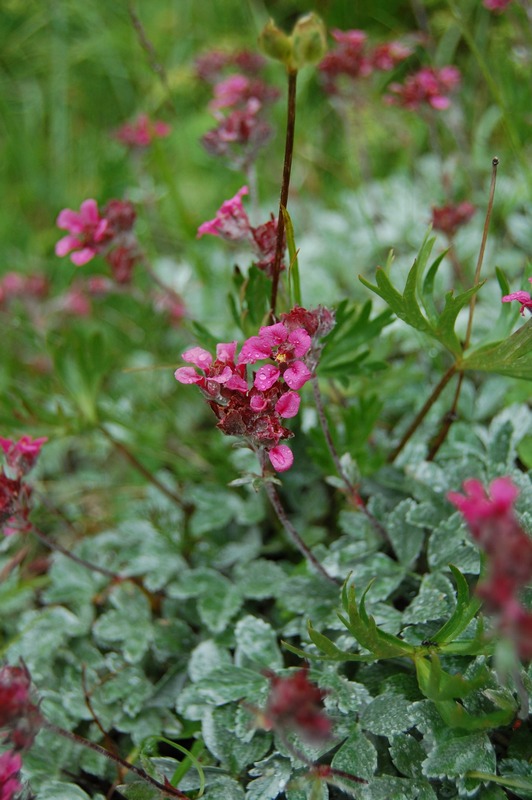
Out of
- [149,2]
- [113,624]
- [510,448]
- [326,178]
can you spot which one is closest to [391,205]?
[326,178]

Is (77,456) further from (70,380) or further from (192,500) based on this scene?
(192,500)

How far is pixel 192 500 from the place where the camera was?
1.94 m

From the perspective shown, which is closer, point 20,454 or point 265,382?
point 265,382

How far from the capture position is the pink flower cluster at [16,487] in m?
1.42

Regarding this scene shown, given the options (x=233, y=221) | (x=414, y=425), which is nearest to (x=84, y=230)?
(x=233, y=221)

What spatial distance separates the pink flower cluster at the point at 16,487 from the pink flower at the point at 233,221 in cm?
60

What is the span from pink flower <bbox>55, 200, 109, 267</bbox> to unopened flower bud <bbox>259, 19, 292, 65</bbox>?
1.95 feet

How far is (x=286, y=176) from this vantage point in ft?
4.12

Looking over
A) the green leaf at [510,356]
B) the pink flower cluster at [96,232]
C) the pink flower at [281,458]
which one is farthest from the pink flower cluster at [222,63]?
the pink flower at [281,458]

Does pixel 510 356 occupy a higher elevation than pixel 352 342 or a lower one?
higher

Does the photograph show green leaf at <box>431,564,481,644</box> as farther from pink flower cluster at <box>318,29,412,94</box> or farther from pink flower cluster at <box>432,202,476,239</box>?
pink flower cluster at <box>318,29,412,94</box>

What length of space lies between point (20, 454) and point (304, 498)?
0.76 meters

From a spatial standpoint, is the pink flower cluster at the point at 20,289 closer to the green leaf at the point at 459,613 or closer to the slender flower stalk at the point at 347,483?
the slender flower stalk at the point at 347,483

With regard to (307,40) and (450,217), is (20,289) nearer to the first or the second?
(450,217)
